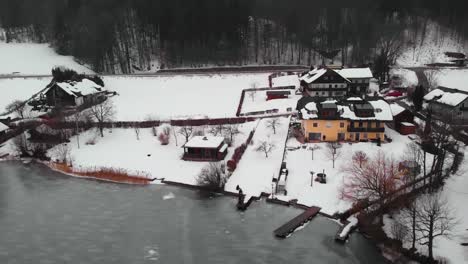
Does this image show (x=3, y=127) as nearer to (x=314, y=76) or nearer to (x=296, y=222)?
(x=296, y=222)

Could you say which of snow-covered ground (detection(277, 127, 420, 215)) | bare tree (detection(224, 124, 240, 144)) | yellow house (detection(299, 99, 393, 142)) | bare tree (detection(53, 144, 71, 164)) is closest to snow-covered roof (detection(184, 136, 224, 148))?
bare tree (detection(224, 124, 240, 144))

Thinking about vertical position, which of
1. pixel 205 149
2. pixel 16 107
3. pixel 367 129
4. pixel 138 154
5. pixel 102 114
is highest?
pixel 16 107

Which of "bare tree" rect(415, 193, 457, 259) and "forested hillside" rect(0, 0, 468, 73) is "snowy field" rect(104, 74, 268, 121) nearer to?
"forested hillside" rect(0, 0, 468, 73)

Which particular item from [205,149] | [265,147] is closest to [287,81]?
[265,147]

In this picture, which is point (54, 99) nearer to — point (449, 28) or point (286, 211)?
point (286, 211)

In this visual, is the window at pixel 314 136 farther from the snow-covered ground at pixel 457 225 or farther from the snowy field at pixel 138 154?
the snow-covered ground at pixel 457 225
